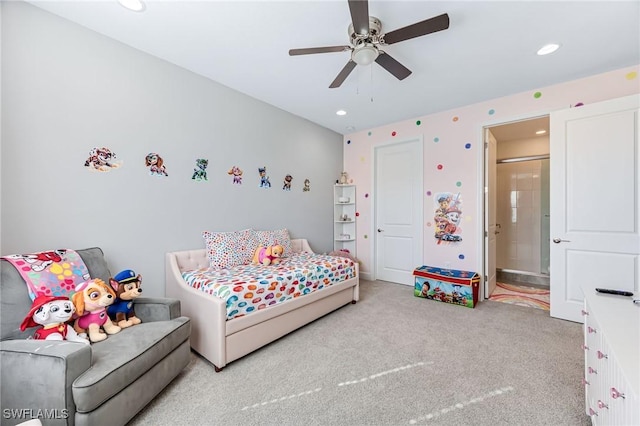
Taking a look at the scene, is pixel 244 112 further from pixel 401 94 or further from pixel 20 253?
pixel 20 253

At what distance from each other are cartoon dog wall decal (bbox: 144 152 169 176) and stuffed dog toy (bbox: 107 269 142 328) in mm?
1015

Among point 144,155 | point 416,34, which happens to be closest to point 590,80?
point 416,34

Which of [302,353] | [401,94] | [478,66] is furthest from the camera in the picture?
[401,94]

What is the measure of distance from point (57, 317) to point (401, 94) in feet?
11.8

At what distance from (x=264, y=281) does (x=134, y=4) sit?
224 cm

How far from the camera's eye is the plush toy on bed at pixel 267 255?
2.81 metres

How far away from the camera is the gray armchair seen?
1.16 metres

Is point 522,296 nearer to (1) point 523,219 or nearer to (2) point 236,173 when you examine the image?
(1) point 523,219

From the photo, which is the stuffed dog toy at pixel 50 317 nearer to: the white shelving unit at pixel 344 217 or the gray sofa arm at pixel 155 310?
the gray sofa arm at pixel 155 310

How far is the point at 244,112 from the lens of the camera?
10.2 feet

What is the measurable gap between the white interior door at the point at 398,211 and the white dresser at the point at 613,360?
253 centimetres

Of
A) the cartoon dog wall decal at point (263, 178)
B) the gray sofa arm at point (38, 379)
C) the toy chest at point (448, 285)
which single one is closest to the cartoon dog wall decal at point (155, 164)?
the cartoon dog wall decal at point (263, 178)

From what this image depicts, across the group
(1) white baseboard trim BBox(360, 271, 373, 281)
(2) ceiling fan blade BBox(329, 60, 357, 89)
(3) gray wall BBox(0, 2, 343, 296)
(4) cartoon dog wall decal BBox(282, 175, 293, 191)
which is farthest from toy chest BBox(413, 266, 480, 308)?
(2) ceiling fan blade BBox(329, 60, 357, 89)

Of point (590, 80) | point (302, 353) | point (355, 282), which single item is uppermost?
point (590, 80)
